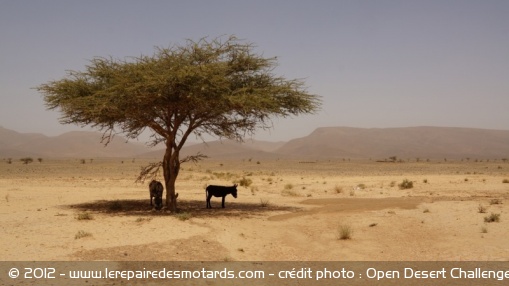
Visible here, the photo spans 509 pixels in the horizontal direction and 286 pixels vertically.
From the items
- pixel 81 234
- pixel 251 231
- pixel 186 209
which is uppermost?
pixel 81 234

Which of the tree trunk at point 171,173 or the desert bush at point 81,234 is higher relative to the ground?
the tree trunk at point 171,173

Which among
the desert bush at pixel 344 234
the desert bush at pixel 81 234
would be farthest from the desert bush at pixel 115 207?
the desert bush at pixel 344 234

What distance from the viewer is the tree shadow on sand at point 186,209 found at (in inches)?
758

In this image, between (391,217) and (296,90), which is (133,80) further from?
(391,217)

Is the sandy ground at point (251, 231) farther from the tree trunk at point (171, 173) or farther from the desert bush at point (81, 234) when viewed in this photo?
the tree trunk at point (171, 173)

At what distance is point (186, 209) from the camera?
2094 centimetres

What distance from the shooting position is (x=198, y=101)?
1730cm

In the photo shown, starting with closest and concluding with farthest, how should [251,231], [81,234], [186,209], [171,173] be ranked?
[81,234] < [251,231] < [171,173] < [186,209]

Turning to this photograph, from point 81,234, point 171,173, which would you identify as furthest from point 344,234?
point 171,173

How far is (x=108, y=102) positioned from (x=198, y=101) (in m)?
3.41

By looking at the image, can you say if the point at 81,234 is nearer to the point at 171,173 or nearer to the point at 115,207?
the point at 171,173

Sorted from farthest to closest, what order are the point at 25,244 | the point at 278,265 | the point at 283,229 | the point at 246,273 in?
the point at 283,229
the point at 25,244
the point at 278,265
the point at 246,273

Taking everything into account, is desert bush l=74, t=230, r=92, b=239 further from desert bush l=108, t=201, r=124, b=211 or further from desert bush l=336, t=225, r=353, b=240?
desert bush l=336, t=225, r=353, b=240

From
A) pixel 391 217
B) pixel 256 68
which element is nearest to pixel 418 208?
pixel 391 217
